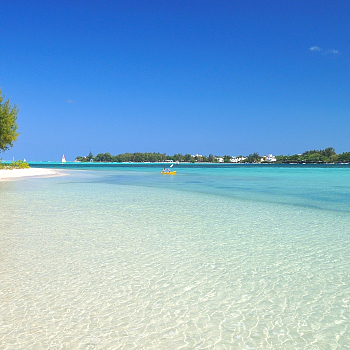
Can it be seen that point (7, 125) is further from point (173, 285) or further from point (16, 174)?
point (173, 285)

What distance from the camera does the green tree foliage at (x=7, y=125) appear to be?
40.3 m

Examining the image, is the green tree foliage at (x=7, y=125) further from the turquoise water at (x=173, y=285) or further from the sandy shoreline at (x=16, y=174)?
the turquoise water at (x=173, y=285)

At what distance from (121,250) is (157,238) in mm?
1516

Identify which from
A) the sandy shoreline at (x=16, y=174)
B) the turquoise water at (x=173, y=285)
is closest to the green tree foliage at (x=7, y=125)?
the sandy shoreline at (x=16, y=174)

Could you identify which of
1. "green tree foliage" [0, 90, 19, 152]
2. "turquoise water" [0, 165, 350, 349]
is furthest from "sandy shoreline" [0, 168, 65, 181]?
"turquoise water" [0, 165, 350, 349]

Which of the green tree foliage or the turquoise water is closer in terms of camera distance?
the turquoise water

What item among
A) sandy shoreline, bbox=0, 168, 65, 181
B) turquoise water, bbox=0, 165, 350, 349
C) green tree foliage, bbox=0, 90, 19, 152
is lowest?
turquoise water, bbox=0, 165, 350, 349

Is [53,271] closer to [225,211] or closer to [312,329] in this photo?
[312,329]

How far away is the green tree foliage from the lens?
40.3 metres

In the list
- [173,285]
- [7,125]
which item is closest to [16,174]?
[7,125]

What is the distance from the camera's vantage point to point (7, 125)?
4053cm

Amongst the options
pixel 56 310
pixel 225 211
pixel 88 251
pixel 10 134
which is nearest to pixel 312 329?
pixel 56 310

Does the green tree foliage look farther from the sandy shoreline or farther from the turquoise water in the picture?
the turquoise water

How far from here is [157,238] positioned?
9.02 m
